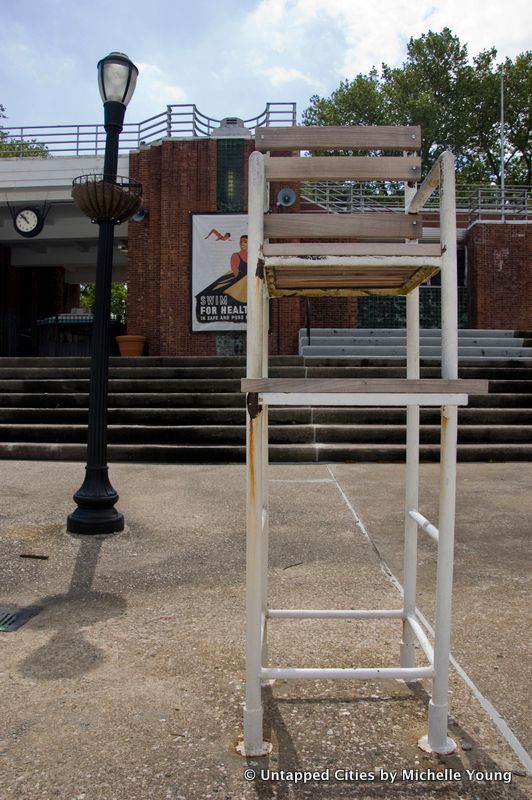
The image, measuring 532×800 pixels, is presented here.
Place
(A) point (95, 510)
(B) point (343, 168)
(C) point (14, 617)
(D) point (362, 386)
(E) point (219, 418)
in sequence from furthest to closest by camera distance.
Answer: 1. (E) point (219, 418)
2. (A) point (95, 510)
3. (C) point (14, 617)
4. (B) point (343, 168)
5. (D) point (362, 386)

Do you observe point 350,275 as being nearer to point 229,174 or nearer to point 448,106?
point 229,174

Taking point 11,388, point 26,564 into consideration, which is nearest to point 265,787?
point 26,564

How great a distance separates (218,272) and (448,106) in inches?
1265

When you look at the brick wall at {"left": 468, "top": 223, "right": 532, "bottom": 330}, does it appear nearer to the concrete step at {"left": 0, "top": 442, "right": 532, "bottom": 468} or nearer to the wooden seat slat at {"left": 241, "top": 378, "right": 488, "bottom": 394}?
the concrete step at {"left": 0, "top": 442, "right": 532, "bottom": 468}

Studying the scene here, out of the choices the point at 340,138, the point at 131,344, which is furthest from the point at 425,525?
the point at 131,344

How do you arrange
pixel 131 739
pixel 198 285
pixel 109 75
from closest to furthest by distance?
pixel 131 739
pixel 109 75
pixel 198 285

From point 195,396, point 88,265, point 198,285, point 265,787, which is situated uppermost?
point 88,265

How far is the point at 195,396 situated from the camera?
10500 millimetres

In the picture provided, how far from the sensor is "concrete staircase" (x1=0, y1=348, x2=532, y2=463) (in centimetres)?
898

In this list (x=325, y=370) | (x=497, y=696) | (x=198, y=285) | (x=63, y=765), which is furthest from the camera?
(x=198, y=285)

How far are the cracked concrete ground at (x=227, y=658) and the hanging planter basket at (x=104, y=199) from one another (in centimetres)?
264

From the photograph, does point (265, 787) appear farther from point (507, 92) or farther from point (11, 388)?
point (507, 92)

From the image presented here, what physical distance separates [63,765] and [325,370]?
9490mm

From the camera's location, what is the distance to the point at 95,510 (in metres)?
5.32
